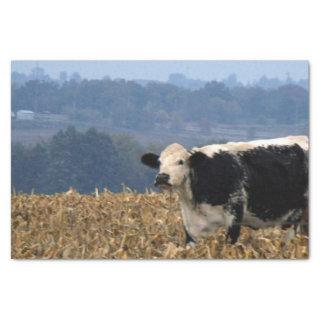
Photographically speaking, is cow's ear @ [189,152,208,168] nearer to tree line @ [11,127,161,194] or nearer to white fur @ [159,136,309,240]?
white fur @ [159,136,309,240]

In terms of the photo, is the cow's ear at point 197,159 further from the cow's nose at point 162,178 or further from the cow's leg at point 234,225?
the cow's leg at point 234,225

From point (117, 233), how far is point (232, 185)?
1.01 metres

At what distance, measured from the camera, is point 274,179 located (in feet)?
31.6

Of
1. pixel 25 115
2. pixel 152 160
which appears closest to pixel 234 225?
pixel 152 160

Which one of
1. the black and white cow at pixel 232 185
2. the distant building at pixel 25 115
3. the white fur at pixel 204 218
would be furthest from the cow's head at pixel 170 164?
the distant building at pixel 25 115

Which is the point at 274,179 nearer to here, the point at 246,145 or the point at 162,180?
the point at 246,145

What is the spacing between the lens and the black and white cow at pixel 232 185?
9438 millimetres

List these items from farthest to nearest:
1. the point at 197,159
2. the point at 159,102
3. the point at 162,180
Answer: the point at 159,102, the point at 197,159, the point at 162,180

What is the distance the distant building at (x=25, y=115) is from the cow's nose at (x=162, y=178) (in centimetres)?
116

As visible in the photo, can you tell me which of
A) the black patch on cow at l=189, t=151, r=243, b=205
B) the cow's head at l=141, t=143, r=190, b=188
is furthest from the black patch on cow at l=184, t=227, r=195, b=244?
the cow's head at l=141, t=143, r=190, b=188
